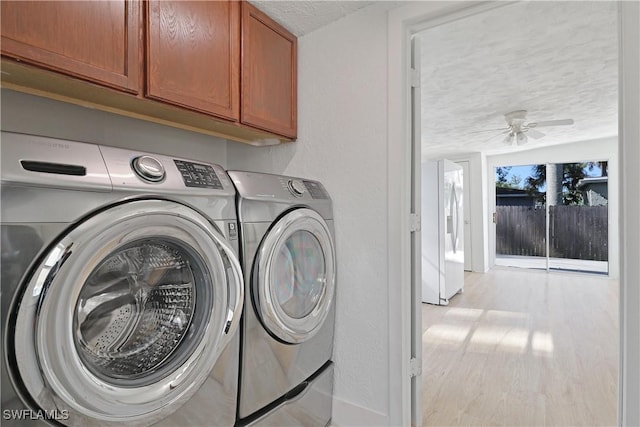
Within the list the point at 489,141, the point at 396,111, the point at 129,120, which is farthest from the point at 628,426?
the point at 489,141

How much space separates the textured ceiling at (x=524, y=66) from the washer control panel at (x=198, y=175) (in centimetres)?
141

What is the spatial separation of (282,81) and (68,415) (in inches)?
65.0

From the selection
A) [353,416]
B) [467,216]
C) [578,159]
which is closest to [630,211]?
[353,416]

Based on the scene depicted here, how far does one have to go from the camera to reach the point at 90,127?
1.50 meters

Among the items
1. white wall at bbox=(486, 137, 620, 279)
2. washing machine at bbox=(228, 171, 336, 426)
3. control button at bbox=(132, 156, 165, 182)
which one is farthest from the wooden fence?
control button at bbox=(132, 156, 165, 182)

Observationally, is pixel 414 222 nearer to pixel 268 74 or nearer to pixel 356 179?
pixel 356 179

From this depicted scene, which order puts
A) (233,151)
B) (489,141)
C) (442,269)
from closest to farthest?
(233,151) → (442,269) → (489,141)

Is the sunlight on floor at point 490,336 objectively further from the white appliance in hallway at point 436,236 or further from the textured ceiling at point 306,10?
the textured ceiling at point 306,10

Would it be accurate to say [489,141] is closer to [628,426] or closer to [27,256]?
[628,426]

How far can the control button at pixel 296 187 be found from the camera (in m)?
1.50

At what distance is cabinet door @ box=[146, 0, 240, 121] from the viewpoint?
124 cm

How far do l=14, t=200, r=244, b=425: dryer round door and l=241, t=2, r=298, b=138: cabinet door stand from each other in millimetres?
794

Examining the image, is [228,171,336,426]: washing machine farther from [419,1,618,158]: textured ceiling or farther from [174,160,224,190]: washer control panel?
[419,1,618,158]: textured ceiling

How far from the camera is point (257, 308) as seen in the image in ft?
4.17
